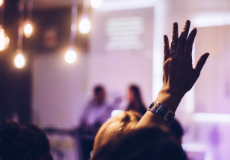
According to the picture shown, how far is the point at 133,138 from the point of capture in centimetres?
64

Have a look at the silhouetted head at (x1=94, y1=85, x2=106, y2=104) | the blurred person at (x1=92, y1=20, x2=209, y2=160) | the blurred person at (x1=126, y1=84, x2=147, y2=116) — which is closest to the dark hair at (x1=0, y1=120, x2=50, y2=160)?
the blurred person at (x1=92, y1=20, x2=209, y2=160)

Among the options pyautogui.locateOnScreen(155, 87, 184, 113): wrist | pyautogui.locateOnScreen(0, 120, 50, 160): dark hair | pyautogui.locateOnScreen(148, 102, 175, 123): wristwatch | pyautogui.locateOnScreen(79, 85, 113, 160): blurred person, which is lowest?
pyautogui.locateOnScreen(79, 85, 113, 160): blurred person

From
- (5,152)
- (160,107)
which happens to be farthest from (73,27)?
(160,107)

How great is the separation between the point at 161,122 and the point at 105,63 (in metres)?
4.84

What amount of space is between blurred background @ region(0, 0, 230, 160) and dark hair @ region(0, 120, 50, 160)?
2.77m

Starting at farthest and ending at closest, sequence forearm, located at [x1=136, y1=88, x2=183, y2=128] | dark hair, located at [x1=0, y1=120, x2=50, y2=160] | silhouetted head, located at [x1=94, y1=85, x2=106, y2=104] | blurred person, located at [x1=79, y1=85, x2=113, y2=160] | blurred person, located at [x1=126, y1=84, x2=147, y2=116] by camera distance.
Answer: silhouetted head, located at [x1=94, y1=85, x2=106, y2=104] < blurred person, located at [x1=126, y1=84, x2=147, y2=116] < blurred person, located at [x1=79, y1=85, x2=113, y2=160] < dark hair, located at [x1=0, y1=120, x2=50, y2=160] < forearm, located at [x1=136, y1=88, x2=183, y2=128]

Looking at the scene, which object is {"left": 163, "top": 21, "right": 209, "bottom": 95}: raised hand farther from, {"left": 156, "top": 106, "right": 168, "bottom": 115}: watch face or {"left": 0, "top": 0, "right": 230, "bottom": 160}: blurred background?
{"left": 0, "top": 0, "right": 230, "bottom": 160}: blurred background

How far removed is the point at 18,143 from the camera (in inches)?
46.3

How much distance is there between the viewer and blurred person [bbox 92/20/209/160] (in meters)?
0.61

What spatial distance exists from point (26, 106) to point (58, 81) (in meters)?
1.02

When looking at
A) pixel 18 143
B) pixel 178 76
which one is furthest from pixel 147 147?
pixel 18 143

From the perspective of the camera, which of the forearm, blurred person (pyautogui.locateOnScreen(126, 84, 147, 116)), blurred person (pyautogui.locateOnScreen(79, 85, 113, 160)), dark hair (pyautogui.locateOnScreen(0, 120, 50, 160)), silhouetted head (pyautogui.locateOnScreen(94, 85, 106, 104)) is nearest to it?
the forearm

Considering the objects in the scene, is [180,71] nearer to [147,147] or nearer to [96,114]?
[147,147]

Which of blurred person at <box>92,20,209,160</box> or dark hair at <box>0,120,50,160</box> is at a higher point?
blurred person at <box>92,20,209,160</box>
